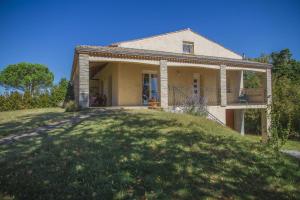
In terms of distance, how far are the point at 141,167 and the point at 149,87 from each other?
42.0 feet

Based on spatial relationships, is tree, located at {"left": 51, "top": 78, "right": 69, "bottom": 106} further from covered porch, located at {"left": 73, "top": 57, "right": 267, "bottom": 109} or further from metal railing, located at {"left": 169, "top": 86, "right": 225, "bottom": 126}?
metal railing, located at {"left": 169, "top": 86, "right": 225, "bottom": 126}

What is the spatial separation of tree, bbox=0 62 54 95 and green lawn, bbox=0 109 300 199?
49.3m

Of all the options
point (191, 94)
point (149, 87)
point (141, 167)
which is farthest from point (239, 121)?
point (141, 167)

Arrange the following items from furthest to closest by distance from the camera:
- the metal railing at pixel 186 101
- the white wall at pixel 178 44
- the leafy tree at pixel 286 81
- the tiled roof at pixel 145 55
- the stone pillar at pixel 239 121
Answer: the leafy tree at pixel 286 81 < the stone pillar at pixel 239 121 < the white wall at pixel 178 44 < the metal railing at pixel 186 101 < the tiled roof at pixel 145 55

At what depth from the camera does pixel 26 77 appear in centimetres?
5191

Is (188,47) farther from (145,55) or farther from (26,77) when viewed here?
(26,77)

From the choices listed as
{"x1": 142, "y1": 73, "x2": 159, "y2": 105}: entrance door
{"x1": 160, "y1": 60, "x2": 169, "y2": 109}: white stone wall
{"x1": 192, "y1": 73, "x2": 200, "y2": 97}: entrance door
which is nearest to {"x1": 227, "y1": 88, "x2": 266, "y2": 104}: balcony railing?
{"x1": 192, "y1": 73, "x2": 200, "y2": 97}: entrance door

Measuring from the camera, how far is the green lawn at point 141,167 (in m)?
3.86

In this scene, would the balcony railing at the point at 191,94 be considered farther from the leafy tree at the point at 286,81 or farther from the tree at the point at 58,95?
the tree at the point at 58,95

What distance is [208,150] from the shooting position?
6039 millimetres

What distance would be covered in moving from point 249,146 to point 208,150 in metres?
1.66

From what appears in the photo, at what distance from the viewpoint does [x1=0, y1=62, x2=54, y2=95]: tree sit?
50.9m

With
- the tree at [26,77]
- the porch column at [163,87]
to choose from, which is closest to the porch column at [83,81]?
the porch column at [163,87]

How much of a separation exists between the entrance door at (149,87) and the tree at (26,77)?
40425 millimetres
